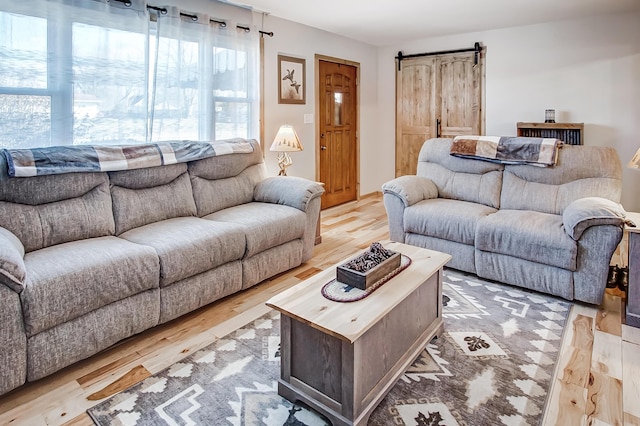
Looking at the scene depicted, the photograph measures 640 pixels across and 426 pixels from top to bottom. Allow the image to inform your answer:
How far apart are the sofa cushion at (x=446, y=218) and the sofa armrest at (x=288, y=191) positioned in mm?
801

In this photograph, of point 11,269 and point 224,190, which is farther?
point 224,190

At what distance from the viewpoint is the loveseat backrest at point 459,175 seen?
349cm

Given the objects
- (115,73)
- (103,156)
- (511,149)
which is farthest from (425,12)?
(103,156)

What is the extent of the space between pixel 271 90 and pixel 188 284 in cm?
270

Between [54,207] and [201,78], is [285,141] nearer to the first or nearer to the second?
[201,78]

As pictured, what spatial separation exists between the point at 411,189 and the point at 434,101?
2843mm

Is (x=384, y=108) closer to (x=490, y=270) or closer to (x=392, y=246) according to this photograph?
(x=490, y=270)

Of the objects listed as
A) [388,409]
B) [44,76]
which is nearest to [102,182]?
[44,76]

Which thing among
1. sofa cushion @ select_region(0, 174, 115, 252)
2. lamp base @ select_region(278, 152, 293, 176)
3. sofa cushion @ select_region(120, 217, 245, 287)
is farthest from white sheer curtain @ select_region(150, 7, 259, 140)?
sofa cushion @ select_region(120, 217, 245, 287)

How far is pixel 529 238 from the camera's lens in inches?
108

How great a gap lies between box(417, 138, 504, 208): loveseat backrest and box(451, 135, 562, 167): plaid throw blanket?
0.23ft

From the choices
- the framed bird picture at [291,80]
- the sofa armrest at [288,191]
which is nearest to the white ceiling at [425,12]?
Answer: the framed bird picture at [291,80]

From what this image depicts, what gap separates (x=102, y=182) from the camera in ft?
8.72

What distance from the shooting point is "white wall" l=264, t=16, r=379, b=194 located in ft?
14.8
